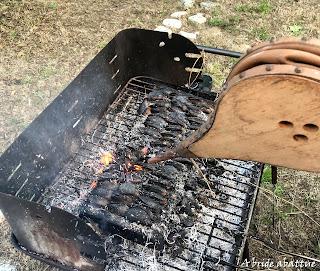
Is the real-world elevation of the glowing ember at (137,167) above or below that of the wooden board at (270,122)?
above

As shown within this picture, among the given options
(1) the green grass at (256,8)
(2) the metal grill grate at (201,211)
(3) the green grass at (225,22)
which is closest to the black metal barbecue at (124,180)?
(2) the metal grill grate at (201,211)

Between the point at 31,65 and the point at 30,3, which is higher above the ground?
the point at 30,3

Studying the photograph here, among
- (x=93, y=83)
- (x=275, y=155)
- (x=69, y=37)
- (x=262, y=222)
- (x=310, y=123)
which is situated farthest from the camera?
Result: (x=69, y=37)

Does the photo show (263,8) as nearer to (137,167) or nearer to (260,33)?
(260,33)

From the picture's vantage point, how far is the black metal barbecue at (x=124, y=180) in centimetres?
250

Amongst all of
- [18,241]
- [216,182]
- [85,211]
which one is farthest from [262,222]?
[18,241]

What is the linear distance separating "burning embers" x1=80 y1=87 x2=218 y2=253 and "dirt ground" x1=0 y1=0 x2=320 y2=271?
3.33 ft

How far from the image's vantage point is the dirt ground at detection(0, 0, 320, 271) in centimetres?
362

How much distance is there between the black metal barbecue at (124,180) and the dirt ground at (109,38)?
2.76 ft

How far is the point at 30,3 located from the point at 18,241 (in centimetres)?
443

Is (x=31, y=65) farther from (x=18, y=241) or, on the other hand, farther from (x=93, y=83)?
(x=18, y=241)

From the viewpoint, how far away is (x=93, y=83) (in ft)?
10.7

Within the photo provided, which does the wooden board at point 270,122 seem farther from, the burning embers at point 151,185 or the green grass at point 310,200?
the green grass at point 310,200

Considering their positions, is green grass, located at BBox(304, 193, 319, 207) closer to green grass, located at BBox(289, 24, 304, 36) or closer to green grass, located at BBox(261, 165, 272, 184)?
green grass, located at BBox(261, 165, 272, 184)
